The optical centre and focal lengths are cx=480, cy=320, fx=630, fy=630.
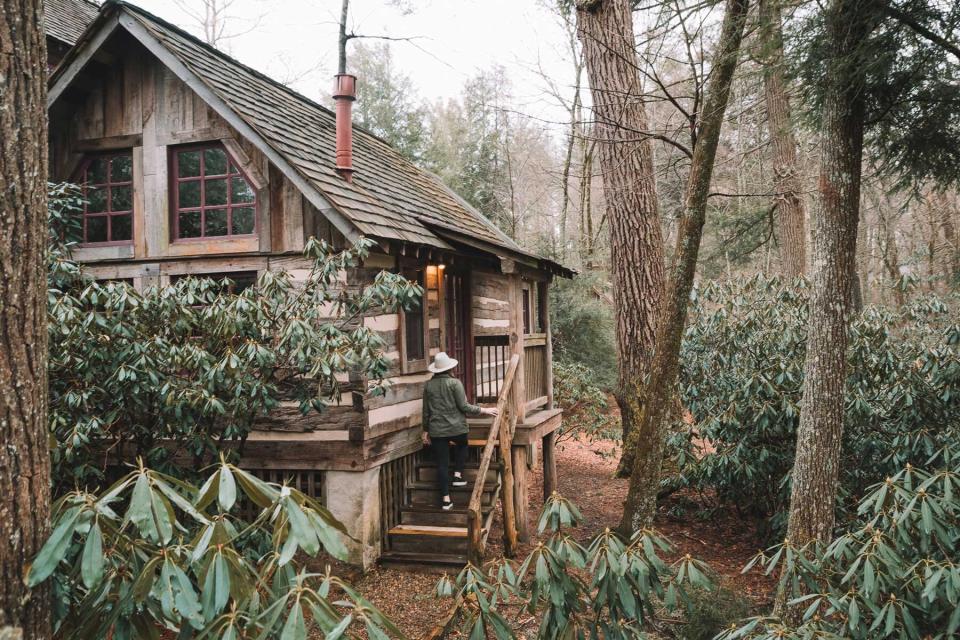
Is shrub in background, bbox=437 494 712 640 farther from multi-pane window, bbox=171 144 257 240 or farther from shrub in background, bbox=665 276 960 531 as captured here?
multi-pane window, bbox=171 144 257 240

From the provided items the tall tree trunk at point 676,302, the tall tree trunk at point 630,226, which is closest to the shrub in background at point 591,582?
the tall tree trunk at point 676,302

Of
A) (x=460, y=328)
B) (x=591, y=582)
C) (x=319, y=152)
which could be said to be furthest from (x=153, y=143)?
(x=591, y=582)

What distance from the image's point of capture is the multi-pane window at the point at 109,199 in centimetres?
816

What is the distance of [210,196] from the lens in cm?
793

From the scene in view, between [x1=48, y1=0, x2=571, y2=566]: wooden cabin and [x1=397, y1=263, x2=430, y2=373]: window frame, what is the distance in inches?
0.9

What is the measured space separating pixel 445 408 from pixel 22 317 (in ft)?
19.2

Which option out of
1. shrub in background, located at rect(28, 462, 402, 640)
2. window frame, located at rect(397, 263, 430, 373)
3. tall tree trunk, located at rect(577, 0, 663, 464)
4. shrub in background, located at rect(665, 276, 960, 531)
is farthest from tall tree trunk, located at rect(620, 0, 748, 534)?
shrub in background, located at rect(28, 462, 402, 640)

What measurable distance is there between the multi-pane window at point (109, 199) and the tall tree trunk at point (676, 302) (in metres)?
6.76

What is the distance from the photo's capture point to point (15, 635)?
1.53 metres

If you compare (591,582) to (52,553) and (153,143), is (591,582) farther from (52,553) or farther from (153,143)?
(153,143)

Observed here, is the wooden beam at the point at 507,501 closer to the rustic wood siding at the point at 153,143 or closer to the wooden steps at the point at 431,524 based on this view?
the wooden steps at the point at 431,524

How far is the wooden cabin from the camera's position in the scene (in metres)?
7.32

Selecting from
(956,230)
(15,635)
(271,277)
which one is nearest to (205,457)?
(271,277)

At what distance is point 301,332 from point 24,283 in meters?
3.49
